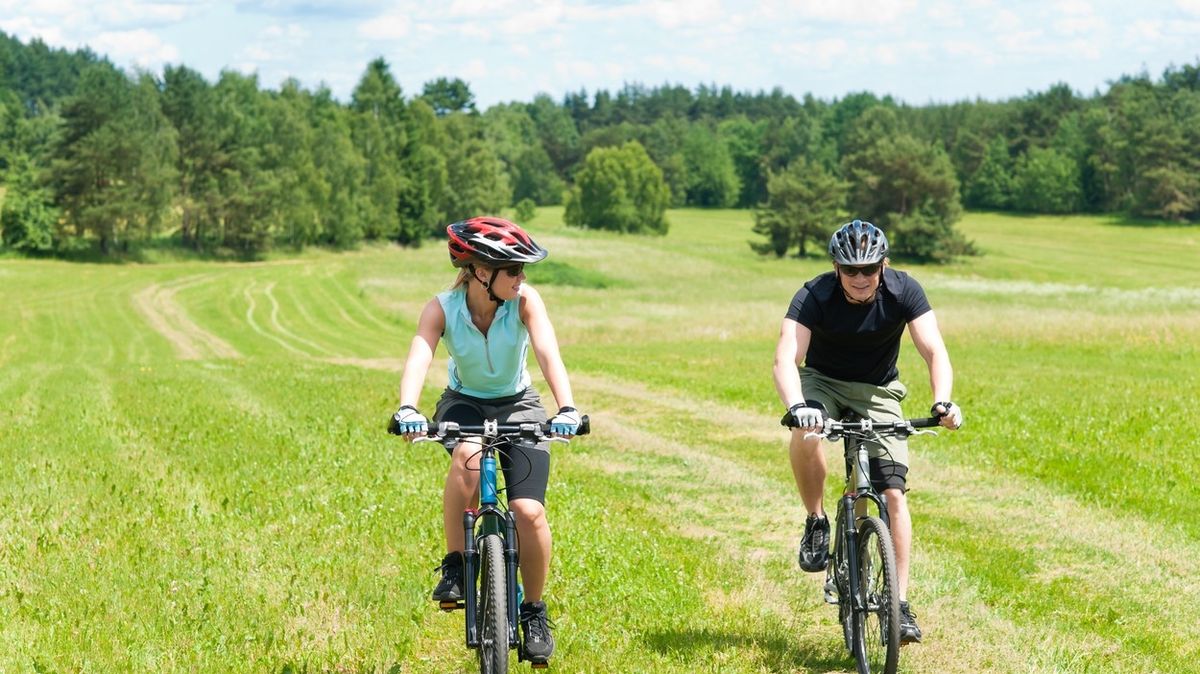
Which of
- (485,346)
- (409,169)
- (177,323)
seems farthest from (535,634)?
(409,169)

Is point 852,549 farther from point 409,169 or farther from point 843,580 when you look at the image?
point 409,169

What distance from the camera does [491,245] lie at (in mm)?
6176

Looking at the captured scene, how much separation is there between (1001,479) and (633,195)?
122 m

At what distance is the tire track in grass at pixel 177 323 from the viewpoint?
45.9 m

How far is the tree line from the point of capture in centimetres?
8294

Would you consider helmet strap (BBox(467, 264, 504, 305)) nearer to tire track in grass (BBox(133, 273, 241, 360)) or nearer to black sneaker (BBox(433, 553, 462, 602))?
black sneaker (BBox(433, 553, 462, 602))

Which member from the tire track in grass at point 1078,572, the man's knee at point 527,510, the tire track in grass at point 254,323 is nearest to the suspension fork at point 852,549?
the tire track in grass at point 1078,572

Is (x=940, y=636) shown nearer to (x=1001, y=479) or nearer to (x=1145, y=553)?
(x=1145, y=553)

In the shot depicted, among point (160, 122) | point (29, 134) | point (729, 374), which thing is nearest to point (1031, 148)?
point (160, 122)

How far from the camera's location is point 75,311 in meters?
56.4

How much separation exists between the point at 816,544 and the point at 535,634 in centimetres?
235

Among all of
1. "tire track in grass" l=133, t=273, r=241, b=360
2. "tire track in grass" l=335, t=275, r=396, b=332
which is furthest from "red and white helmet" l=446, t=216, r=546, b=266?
"tire track in grass" l=335, t=275, r=396, b=332

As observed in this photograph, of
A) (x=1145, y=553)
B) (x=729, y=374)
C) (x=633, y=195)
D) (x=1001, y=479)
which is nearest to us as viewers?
(x=1145, y=553)

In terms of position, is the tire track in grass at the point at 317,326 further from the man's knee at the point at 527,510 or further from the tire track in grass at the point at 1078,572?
the man's knee at the point at 527,510
